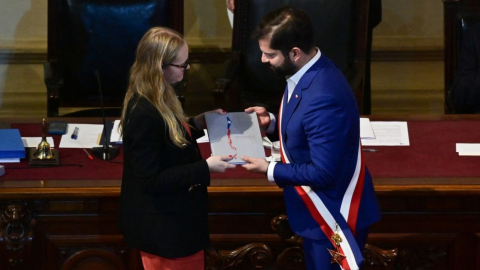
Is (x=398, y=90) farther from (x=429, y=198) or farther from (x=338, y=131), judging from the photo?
(x=338, y=131)

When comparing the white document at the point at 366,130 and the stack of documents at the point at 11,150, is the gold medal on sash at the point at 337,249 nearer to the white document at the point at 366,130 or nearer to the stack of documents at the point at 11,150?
the white document at the point at 366,130

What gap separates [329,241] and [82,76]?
7.49ft

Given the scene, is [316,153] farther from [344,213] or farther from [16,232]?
[16,232]

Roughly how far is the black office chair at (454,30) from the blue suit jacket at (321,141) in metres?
1.88

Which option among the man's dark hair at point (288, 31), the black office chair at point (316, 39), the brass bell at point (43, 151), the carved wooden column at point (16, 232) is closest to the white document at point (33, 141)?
the brass bell at point (43, 151)

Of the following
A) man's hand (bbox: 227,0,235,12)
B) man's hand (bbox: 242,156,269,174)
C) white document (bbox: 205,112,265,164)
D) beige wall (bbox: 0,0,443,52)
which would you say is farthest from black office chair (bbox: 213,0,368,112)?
man's hand (bbox: 242,156,269,174)

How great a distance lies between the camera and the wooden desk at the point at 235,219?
3.01m

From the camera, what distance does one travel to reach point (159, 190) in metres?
2.48

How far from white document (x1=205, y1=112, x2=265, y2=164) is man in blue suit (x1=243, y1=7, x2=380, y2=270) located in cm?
12

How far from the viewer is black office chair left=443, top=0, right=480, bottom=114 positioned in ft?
14.0

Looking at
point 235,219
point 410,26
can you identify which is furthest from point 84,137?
point 410,26

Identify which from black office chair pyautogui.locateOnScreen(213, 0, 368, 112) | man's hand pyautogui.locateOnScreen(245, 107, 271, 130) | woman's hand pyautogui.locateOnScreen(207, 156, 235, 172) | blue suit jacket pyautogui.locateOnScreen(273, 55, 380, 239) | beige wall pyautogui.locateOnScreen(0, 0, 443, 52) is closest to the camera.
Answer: blue suit jacket pyautogui.locateOnScreen(273, 55, 380, 239)

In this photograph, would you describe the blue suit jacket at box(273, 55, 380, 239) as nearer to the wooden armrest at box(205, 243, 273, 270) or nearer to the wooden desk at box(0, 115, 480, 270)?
the wooden desk at box(0, 115, 480, 270)

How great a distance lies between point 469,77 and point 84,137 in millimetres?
1981
